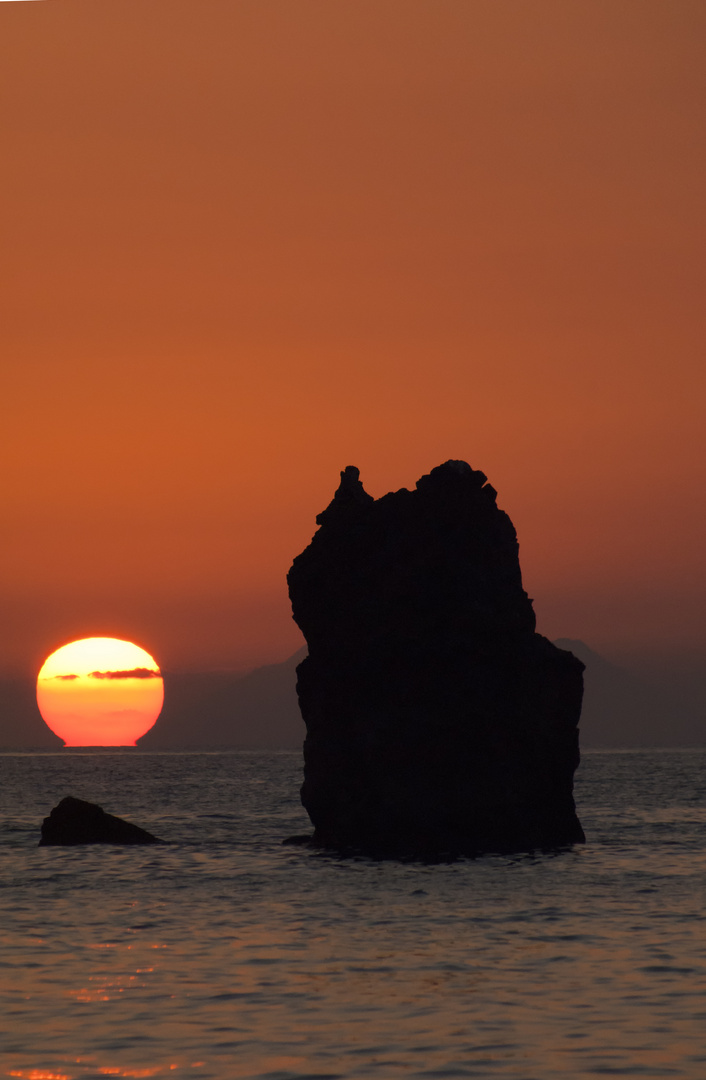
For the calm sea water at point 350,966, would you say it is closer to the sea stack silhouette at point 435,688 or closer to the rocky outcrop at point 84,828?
the sea stack silhouette at point 435,688

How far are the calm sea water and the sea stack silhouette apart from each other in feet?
8.67

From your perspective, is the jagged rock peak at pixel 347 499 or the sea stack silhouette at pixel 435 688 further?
the jagged rock peak at pixel 347 499

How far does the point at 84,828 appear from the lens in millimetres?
52344

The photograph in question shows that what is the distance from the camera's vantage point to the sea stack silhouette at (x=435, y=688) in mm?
46500

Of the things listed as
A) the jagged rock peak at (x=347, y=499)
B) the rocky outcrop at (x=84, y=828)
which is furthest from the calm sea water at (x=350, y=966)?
the jagged rock peak at (x=347, y=499)

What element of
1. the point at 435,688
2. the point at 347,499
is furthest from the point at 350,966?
the point at 347,499

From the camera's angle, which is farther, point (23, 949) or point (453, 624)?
point (453, 624)

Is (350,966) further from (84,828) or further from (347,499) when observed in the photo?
(84,828)

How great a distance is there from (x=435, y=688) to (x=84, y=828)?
1511cm

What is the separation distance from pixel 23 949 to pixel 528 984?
32.6 ft

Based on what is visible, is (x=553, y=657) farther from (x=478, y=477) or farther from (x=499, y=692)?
(x=478, y=477)

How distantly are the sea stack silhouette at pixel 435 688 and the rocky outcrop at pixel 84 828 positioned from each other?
7.23 m

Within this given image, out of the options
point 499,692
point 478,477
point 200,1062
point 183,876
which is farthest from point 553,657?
point 200,1062

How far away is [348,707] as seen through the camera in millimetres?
48062
